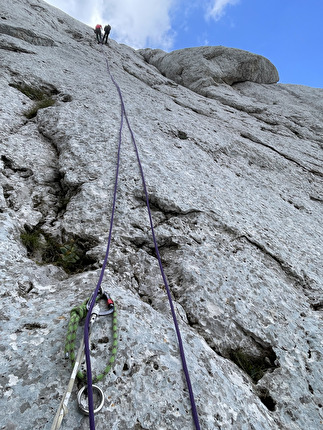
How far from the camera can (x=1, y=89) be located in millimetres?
6098

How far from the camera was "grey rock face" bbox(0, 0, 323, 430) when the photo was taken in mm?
2002

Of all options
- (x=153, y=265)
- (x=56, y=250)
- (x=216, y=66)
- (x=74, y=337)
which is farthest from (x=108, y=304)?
(x=216, y=66)

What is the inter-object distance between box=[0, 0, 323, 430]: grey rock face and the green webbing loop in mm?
73

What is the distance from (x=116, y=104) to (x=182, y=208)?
209 inches

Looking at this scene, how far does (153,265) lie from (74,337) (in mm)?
1652

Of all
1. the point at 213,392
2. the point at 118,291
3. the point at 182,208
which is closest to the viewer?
the point at 213,392

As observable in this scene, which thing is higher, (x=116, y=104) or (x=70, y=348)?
(x=116, y=104)

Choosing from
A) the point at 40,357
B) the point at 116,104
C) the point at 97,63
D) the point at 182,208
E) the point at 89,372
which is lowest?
the point at 40,357

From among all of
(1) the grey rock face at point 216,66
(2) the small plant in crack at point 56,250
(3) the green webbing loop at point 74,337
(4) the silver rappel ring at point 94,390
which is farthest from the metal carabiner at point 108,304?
(1) the grey rock face at point 216,66

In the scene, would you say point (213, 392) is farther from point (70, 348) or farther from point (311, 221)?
point (311, 221)

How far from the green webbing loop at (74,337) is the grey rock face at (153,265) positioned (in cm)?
7

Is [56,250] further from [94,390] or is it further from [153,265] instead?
[94,390]

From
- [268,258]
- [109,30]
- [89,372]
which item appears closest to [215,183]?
[268,258]

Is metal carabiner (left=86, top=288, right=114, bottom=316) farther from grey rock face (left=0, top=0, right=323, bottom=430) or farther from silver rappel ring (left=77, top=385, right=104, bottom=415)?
silver rappel ring (left=77, top=385, right=104, bottom=415)
